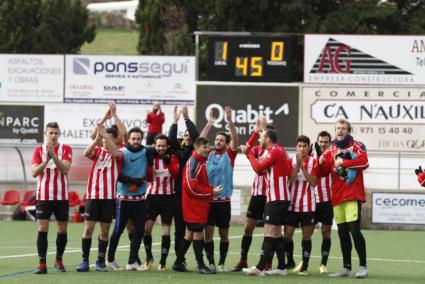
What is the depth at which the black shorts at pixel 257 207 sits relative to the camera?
19.1m

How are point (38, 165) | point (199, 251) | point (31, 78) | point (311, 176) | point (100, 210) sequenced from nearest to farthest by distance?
point (38, 165) < point (100, 210) < point (199, 251) < point (311, 176) < point (31, 78)

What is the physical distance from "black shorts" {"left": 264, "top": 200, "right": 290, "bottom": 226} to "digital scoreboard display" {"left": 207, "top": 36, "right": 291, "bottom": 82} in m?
18.9

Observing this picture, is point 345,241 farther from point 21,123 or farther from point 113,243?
point 21,123

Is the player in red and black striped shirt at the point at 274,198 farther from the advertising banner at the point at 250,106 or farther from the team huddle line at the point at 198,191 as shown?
the advertising banner at the point at 250,106

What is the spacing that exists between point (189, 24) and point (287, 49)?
22821 millimetres

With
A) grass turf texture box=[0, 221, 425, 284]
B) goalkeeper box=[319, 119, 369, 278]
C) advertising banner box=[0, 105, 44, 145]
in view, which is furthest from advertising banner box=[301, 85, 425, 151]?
goalkeeper box=[319, 119, 369, 278]

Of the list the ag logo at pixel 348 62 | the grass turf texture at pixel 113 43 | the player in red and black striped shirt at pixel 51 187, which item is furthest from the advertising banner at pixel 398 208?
the grass turf texture at pixel 113 43

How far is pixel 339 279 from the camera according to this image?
57.6 ft

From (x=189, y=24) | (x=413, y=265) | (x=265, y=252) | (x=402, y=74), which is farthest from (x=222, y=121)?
(x=189, y=24)

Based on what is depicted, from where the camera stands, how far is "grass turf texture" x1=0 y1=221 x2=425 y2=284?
56.4 ft

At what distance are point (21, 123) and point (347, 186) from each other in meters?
23.9

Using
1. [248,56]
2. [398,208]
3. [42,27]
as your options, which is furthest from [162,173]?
[42,27]

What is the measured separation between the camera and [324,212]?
63.6ft

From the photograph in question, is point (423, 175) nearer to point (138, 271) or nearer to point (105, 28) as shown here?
point (138, 271)
